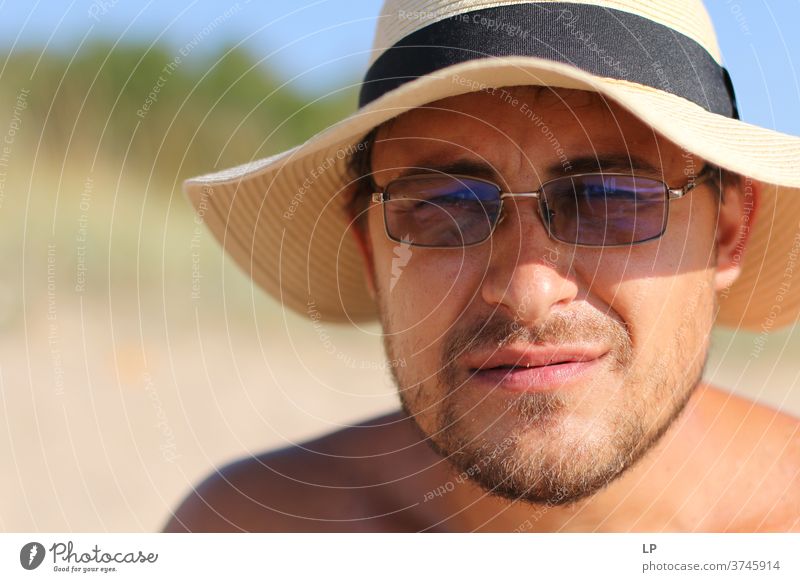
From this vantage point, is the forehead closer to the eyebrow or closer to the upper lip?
the eyebrow

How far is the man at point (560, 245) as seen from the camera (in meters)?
1.54

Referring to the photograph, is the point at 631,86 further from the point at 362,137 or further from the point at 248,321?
the point at 248,321

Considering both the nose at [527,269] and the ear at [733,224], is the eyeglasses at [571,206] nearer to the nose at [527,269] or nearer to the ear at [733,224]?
the nose at [527,269]

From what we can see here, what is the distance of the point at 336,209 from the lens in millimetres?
2121

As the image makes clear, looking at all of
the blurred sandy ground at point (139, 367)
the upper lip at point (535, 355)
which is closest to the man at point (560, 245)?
the upper lip at point (535, 355)

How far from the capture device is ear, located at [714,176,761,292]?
5.82 feet

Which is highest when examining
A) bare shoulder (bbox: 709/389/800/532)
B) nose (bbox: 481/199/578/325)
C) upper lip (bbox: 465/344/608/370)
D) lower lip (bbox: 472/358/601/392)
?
nose (bbox: 481/199/578/325)

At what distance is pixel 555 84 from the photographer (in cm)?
149

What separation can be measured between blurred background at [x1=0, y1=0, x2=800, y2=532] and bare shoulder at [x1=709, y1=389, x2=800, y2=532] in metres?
2.19

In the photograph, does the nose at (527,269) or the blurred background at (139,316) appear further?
the blurred background at (139,316)

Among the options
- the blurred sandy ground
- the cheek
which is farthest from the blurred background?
the cheek

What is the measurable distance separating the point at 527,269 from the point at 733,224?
0.56 metres
